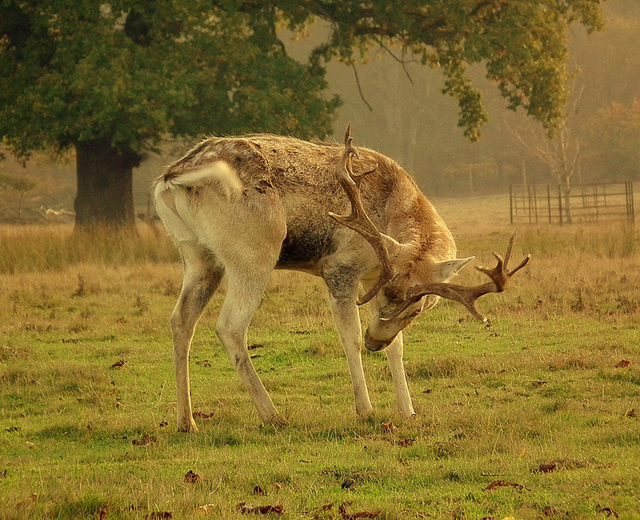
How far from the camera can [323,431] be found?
681 cm

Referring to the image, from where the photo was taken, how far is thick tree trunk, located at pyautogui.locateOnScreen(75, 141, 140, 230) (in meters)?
22.3

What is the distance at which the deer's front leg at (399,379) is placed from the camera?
743 cm

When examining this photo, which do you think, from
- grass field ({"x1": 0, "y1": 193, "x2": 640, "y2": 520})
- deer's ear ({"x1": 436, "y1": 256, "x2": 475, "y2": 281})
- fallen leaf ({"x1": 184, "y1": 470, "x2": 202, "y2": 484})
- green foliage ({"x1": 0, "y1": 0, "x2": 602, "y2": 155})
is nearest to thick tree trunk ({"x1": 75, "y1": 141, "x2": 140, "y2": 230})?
green foliage ({"x1": 0, "y1": 0, "x2": 602, "y2": 155})

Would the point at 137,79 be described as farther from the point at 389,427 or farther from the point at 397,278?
the point at 389,427

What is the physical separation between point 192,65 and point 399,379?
14.1 metres

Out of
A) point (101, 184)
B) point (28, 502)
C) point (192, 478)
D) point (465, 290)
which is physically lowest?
point (192, 478)

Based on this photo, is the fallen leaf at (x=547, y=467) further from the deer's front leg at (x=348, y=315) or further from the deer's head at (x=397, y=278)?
the deer's front leg at (x=348, y=315)

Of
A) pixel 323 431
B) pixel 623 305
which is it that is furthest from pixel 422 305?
pixel 623 305

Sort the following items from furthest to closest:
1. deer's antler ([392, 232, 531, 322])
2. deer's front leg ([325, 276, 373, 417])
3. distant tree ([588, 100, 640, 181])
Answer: distant tree ([588, 100, 640, 181])
deer's front leg ([325, 276, 373, 417])
deer's antler ([392, 232, 531, 322])

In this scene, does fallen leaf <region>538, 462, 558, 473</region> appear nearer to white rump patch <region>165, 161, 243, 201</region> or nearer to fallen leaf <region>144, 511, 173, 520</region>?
fallen leaf <region>144, 511, 173, 520</region>

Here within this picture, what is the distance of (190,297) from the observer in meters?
7.49

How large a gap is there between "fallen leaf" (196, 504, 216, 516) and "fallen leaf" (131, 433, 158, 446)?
1.82 metres

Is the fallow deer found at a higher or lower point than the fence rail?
higher

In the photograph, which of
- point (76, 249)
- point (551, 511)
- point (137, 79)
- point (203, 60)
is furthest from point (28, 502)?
point (203, 60)
